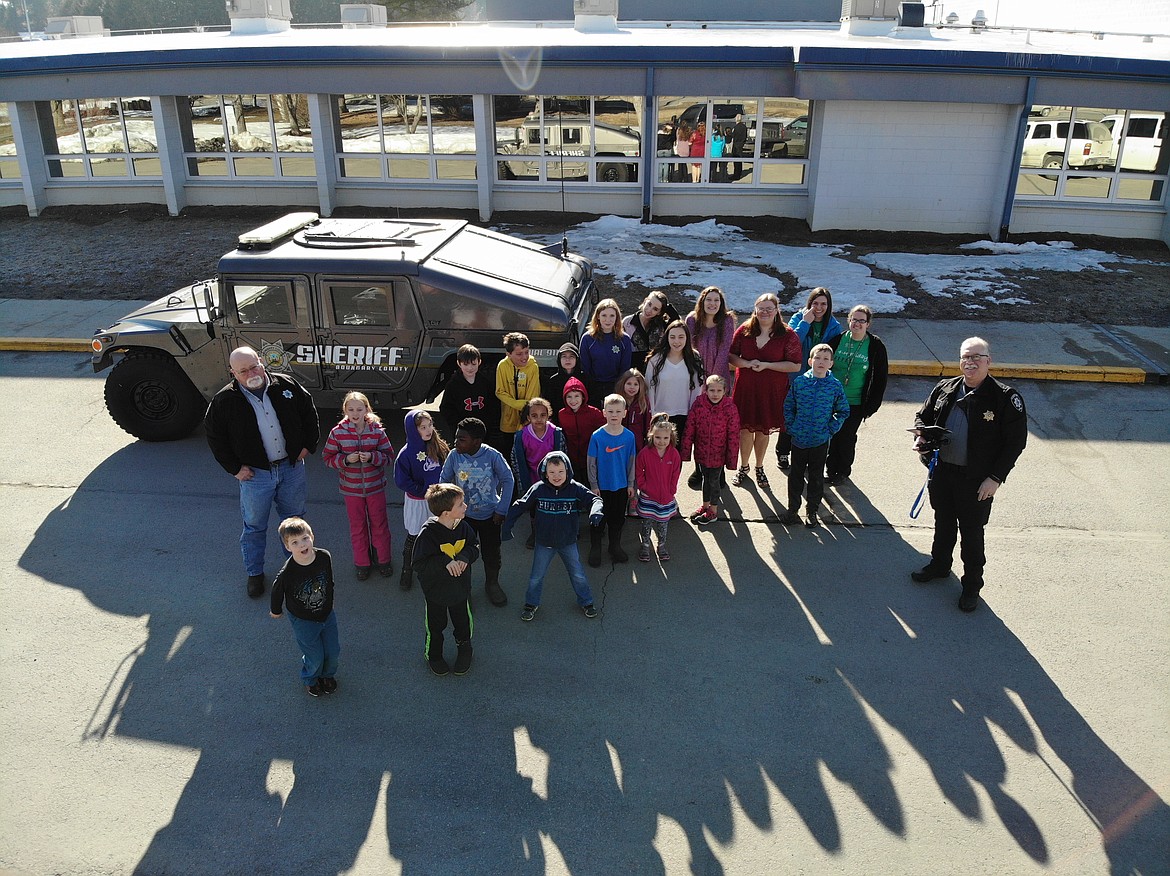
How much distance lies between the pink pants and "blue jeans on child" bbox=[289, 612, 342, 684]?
3.79 ft

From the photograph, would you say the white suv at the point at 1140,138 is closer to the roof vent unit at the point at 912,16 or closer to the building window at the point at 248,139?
the roof vent unit at the point at 912,16

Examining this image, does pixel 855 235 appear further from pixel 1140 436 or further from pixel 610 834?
pixel 610 834

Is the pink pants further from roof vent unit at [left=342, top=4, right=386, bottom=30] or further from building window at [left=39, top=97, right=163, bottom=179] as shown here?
roof vent unit at [left=342, top=4, right=386, bottom=30]

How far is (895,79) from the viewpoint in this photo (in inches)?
595

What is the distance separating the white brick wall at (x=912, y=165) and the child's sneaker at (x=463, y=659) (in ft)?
42.4

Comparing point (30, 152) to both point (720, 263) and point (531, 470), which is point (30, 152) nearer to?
point (720, 263)

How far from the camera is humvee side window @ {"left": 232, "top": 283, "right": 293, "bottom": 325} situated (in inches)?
316

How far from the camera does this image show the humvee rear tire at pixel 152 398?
8.46 meters

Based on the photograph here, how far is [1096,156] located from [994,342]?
305 inches

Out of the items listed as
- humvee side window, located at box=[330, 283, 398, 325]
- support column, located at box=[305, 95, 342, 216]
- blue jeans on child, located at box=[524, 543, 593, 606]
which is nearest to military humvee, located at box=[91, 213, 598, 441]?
humvee side window, located at box=[330, 283, 398, 325]

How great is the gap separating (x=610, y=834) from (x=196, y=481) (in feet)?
17.5

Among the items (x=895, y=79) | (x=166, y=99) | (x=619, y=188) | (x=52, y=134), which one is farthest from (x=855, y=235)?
(x=52, y=134)

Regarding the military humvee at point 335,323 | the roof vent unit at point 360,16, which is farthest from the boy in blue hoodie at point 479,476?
the roof vent unit at point 360,16

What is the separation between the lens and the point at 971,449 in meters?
6.02
